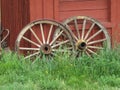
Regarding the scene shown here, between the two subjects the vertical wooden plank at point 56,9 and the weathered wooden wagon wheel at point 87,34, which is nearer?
the weathered wooden wagon wheel at point 87,34

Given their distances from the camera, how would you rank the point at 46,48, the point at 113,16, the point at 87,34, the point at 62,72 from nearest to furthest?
1. the point at 62,72
2. the point at 46,48
3. the point at 87,34
4. the point at 113,16

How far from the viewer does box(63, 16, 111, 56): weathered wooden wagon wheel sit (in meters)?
10.8

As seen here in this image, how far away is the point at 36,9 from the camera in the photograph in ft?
35.5

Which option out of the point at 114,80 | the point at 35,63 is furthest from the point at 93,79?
the point at 35,63

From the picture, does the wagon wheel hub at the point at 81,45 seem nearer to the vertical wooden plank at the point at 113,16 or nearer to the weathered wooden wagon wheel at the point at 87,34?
the weathered wooden wagon wheel at the point at 87,34

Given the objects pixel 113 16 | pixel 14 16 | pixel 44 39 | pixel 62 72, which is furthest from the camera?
pixel 14 16

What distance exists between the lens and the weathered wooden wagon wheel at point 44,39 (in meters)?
10.6

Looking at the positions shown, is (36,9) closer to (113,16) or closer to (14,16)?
(14,16)

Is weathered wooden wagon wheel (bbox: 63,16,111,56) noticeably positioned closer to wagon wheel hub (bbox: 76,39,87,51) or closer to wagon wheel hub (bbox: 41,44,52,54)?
wagon wheel hub (bbox: 76,39,87,51)

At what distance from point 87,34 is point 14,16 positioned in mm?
2072

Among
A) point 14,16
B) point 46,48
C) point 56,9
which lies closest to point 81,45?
point 46,48

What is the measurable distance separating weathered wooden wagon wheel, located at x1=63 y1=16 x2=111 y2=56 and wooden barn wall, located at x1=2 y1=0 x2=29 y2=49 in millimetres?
955

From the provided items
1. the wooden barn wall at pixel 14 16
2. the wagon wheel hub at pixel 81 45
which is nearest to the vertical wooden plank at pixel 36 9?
the wooden barn wall at pixel 14 16

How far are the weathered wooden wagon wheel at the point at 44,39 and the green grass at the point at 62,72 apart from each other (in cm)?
34
